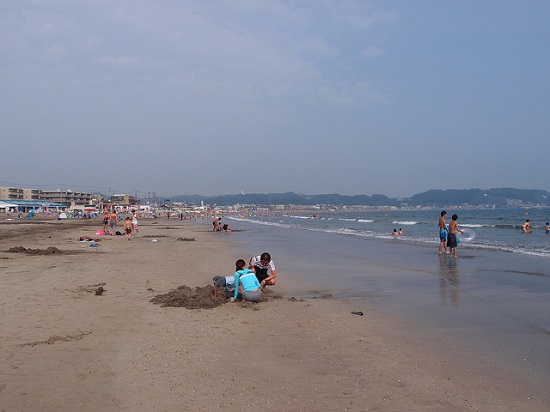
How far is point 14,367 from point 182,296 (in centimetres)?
384

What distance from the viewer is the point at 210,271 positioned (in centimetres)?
1352

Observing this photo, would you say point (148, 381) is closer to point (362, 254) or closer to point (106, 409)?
point (106, 409)

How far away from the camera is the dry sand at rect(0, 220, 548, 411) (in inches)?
167

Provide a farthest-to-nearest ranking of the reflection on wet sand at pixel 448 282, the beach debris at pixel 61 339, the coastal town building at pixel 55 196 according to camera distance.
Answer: the coastal town building at pixel 55 196, the reflection on wet sand at pixel 448 282, the beach debris at pixel 61 339

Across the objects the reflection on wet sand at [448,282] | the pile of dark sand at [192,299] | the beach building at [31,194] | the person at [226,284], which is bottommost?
the reflection on wet sand at [448,282]

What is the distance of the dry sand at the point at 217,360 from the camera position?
4250 mm

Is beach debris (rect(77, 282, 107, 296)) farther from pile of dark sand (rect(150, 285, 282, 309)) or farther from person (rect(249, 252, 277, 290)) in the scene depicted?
person (rect(249, 252, 277, 290))

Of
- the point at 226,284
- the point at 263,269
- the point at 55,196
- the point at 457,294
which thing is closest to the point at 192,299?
the point at 226,284

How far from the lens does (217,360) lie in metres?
5.36

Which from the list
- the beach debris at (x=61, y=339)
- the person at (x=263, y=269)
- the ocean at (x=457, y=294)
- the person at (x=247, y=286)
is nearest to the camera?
the beach debris at (x=61, y=339)

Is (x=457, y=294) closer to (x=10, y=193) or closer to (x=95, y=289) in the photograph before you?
(x=95, y=289)

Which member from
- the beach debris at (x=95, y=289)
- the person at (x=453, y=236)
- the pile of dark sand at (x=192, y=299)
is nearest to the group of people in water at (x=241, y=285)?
the pile of dark sand at (x=192, y=299)

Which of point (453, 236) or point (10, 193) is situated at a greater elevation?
point (10, 193)

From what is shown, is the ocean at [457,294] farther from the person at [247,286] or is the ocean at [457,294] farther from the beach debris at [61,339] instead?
the beach debris at [61,339]
